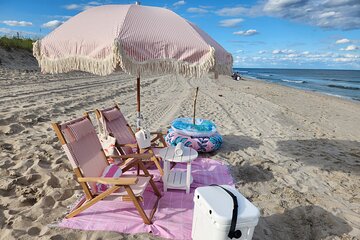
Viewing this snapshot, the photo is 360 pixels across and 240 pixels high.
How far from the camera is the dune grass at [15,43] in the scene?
18828 mm

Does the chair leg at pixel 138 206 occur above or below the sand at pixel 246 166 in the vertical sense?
above

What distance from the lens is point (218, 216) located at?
246 cm

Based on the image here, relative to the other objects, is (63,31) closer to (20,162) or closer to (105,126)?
(105,126)

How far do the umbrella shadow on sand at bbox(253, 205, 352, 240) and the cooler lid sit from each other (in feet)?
2.79

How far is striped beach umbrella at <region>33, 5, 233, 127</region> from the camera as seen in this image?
→ 10.3ft

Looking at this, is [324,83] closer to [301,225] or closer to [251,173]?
[251,173]

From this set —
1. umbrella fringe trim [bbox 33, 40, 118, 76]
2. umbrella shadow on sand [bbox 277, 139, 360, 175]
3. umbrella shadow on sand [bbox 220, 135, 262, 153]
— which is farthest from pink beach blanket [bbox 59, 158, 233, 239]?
umbrella shadow on sand [bbox 277, 139, 360, 175]

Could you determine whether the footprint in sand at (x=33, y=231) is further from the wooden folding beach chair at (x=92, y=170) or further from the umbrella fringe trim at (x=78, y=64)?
the umbrella fringe trim at (x=78, y=64)

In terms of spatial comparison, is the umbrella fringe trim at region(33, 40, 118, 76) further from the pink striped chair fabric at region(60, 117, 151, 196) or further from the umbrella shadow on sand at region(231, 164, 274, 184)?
the umbrella shadow on sand at region(231, 164, 274, 184)

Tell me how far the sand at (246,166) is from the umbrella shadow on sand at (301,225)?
0.01 m

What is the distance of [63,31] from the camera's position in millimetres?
3654

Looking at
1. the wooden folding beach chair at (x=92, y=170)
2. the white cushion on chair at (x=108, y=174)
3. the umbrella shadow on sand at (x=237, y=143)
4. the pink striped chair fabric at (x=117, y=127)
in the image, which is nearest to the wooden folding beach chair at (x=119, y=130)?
the pink striped chair fabric at (x=117, y=127)

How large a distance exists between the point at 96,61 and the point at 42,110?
5676 mm

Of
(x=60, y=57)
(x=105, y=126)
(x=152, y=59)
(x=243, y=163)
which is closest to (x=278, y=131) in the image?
(x=243, y=163)
